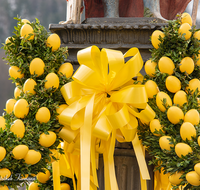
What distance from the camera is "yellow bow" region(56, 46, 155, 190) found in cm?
52

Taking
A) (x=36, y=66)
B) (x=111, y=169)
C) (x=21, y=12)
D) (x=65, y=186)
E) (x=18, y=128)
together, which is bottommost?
(x=65, y=186)

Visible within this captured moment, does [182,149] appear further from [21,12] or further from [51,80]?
[21,12]

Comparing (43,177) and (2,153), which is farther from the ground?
(2,153)

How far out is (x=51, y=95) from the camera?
1.83ft

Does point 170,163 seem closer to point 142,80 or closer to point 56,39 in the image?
point 142,80

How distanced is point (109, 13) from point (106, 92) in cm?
29

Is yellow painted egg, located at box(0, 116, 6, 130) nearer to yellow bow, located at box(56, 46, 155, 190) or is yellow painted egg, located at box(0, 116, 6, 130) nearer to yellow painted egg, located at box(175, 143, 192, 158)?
yellow bow, located at box(56, 46, 155, 190)

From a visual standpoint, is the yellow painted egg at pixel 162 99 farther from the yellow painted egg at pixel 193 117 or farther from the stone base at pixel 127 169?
the stone base at pixel 127 169

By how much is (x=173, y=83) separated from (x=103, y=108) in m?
0.15

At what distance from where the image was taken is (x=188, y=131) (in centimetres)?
48

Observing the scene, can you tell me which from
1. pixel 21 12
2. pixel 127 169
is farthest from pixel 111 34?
pixel 21 12

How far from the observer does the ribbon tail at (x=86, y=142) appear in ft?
1.67

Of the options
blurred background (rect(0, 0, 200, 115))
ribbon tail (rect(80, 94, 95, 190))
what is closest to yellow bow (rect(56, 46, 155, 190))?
ribbon tail (rect(80, 94, 95, 190))

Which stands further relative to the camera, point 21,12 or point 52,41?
point 21,12
